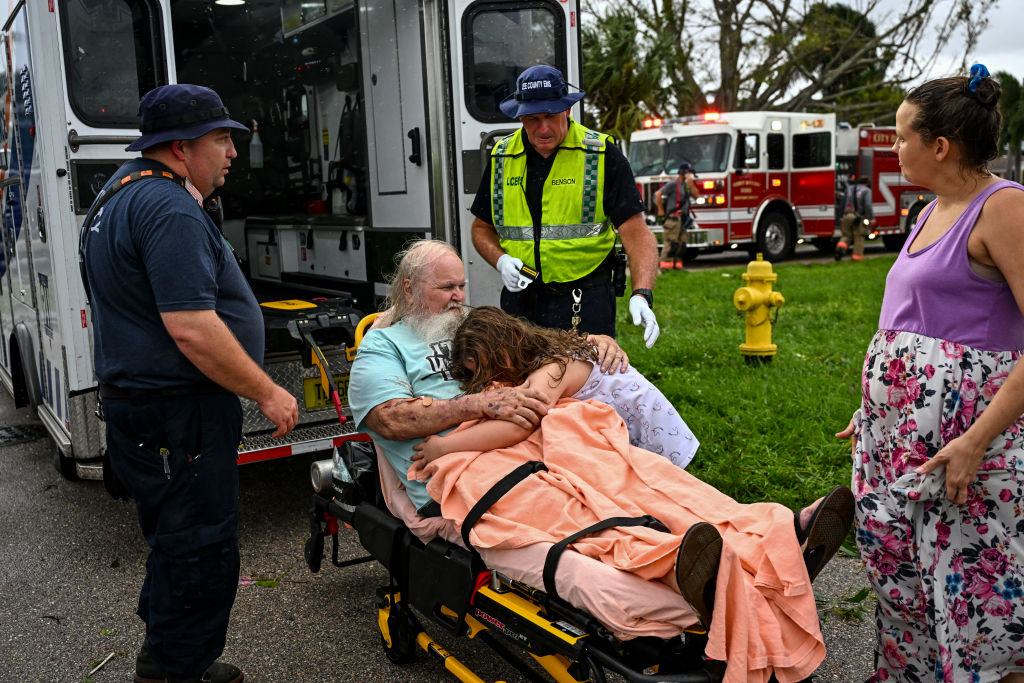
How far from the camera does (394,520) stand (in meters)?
3.18

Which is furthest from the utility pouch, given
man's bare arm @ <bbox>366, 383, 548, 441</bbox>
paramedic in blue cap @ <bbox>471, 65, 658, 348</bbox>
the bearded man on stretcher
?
man's bare arm @ <bbox>366, 383, 548, 441</bbox>

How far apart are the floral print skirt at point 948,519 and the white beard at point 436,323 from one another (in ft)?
4.74

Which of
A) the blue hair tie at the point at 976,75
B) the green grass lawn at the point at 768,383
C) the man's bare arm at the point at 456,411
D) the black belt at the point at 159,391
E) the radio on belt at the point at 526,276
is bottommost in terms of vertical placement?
the green grass lawn at the point at 768,383

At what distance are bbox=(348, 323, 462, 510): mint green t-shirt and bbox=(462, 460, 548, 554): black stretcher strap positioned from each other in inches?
14.2

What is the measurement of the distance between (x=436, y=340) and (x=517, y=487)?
78 cm

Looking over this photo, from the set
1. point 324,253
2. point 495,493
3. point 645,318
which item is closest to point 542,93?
point 645,318

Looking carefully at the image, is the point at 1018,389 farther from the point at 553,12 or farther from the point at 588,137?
the point at 553,12

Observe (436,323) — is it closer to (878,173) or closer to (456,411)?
(456,411)

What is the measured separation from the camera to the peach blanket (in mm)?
2217

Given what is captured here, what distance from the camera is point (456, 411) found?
9.96ft

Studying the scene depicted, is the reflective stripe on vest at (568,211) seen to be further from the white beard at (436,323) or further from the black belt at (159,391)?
the black belt at (159,391)

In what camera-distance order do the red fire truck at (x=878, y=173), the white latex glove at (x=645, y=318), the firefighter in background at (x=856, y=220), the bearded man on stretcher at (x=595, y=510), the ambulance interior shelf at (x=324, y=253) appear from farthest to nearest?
the red fire truck at (x=878, y=173)
the firefighter in background at (x=856, y=220)
the ambulance interior shelf at (x=324, y=253)
the white latex glove at (x=645, y=318)
the bearded man on stretcher at (x=595, y=510)

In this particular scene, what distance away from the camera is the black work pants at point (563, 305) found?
4098 mm

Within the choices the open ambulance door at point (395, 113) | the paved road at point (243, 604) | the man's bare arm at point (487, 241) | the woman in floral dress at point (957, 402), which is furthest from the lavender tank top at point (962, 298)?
the open ambulance door at point (395, 113)
